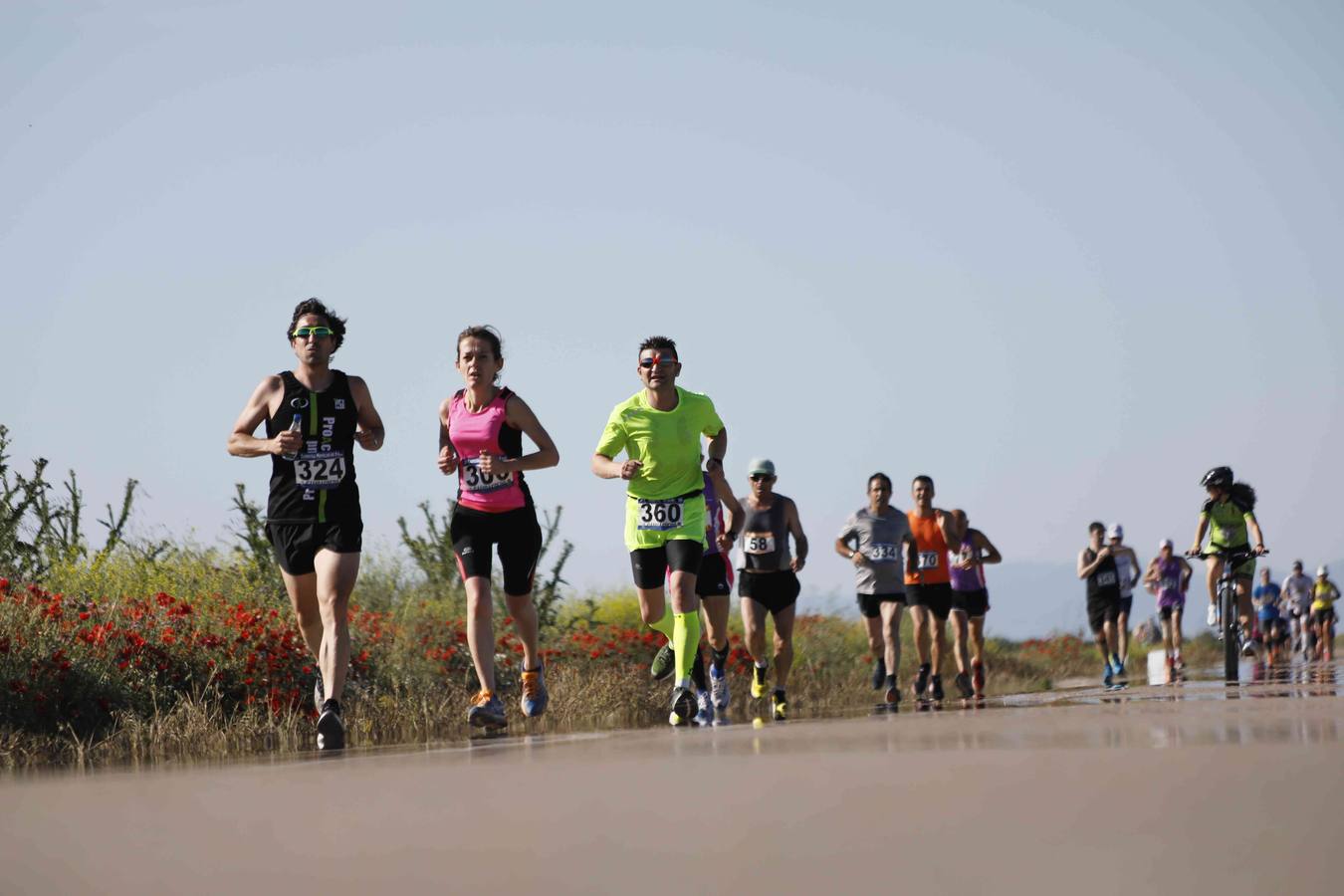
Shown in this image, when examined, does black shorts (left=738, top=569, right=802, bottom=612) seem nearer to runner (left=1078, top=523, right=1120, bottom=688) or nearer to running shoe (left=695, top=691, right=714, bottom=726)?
running shoe (left=695, top=691, right=714, bottom=726)

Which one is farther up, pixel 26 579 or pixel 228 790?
pixel 26 579

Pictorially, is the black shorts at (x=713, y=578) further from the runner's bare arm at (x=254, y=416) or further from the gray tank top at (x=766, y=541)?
the runner's bare arm at (x=254, y=416)

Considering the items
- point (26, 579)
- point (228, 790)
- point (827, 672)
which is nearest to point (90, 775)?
point (228, 790)

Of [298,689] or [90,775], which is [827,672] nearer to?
[298,689]

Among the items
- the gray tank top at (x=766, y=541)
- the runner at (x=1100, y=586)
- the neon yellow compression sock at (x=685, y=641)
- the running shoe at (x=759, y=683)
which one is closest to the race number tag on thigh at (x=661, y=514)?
the neon yellow compression sock at (x=685, y=641)

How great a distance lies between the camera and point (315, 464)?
971 cm

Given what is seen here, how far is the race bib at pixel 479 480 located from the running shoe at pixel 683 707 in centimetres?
163

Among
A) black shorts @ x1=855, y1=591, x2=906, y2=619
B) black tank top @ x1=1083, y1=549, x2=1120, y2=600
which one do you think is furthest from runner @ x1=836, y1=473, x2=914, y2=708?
black tank top @ x1=1083, y1=549, x2=1120, y2=600

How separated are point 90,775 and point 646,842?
12.2 feet

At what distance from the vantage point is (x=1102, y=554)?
70.1 ft

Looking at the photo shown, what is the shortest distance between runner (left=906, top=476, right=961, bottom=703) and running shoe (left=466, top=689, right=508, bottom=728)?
7.80 metres

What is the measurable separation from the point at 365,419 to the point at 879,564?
750 centimetres

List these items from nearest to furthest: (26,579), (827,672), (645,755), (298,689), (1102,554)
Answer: (645,755)
(298,689)
(26,579)
(827,672)
(1102,554)

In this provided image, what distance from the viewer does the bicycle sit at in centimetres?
1686
